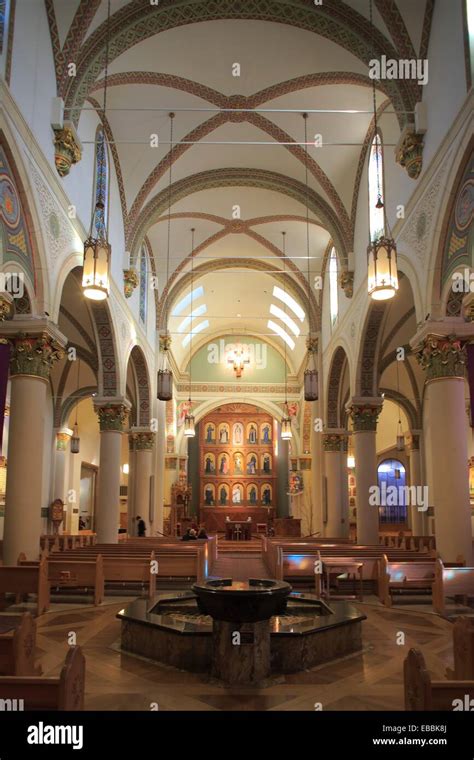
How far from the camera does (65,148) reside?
38.2 feet

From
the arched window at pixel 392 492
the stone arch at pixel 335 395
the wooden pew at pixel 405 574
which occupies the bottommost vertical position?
the wooden pew at pixel 405 574

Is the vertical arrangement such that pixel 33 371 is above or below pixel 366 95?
below

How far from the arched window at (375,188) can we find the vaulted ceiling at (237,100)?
46cm

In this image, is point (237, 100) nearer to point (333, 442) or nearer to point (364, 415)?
point (364, 415)

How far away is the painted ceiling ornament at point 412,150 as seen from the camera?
11758 millimetres

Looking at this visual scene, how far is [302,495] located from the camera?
32250mm

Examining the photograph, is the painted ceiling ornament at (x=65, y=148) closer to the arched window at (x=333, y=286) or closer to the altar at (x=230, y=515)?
the arched window at (x=333, y=286)

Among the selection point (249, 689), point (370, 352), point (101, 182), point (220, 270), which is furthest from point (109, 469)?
point (249, 689)

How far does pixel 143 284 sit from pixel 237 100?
803cm

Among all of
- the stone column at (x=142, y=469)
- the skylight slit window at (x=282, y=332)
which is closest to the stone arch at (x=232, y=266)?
the stone column at (x=142, y=469)

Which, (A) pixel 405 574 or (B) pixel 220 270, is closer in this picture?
(A) pixel 405 574

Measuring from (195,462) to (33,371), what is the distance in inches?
1077

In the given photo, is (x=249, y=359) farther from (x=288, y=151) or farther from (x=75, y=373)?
(x=288, y=151)
